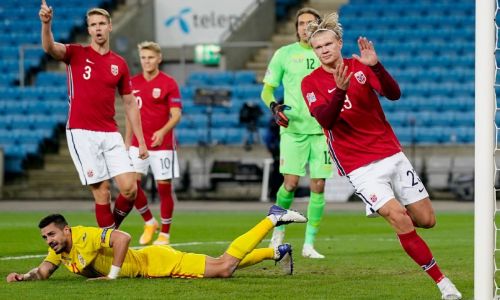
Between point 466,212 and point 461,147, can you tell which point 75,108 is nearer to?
point 466,212

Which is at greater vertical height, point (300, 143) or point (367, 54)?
point (367, 54)

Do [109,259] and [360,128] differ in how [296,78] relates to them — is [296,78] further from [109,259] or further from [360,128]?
[109,259]

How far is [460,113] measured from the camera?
26.2m

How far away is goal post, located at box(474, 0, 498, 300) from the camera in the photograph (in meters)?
7.67

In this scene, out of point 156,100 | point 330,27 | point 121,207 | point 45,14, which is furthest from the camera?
point 156,100

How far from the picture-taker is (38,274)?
922cm

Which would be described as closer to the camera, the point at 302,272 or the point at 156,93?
the point at 302,272

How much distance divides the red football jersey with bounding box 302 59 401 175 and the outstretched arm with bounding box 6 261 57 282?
2.50 metres

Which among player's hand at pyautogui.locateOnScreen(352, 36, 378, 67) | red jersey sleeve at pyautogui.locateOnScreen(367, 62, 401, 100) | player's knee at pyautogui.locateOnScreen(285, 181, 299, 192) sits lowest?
player's knee at pyautogui.locateOnScreen(285, 181, 299, 192)

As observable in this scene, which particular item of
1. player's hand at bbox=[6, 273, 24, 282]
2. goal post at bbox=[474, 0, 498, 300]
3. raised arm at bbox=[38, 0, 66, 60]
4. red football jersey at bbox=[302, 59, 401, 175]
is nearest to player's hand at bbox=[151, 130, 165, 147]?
raised arm at bbox=[38, 0, 66, 60]

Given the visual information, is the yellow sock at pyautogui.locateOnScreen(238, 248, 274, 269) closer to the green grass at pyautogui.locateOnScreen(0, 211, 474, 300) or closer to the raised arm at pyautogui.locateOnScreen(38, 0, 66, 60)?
the green grass at pyautogui.locateOnScreen(0, 211, 474, 300)

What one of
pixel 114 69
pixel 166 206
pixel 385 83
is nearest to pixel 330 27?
pixel 385 83

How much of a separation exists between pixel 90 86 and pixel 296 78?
7.17 ft

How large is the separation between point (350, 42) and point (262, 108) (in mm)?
3498
